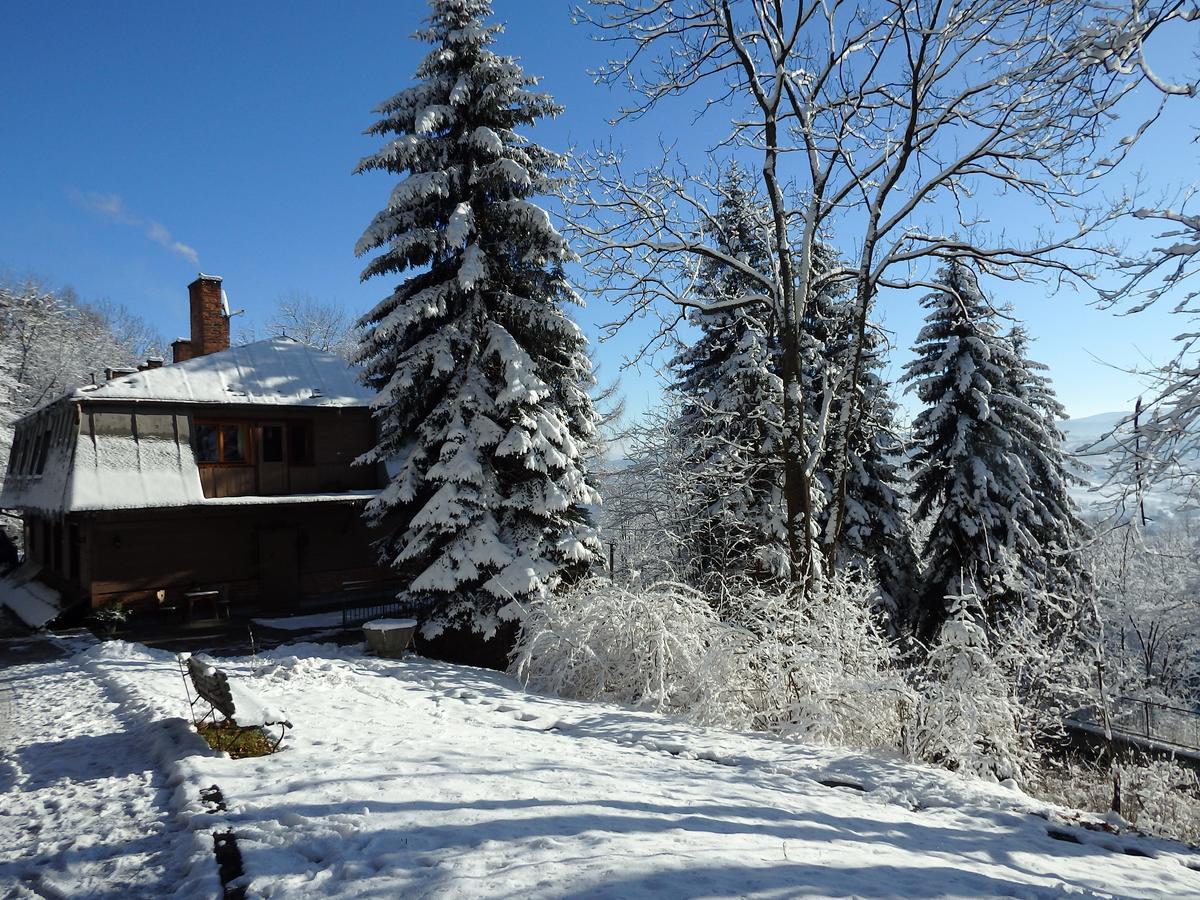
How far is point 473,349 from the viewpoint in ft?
44.9

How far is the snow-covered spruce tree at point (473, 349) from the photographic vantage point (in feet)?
42.3

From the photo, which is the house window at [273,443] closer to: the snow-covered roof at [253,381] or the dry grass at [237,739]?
the snow-covered roof at [253,381]

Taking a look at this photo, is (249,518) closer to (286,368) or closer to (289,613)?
(289,613)

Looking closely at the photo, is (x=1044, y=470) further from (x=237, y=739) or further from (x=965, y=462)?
(x=237, y=739)

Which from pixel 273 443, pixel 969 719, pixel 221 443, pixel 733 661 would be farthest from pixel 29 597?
pixel 969 719

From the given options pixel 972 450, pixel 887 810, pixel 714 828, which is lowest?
pixel 887 810

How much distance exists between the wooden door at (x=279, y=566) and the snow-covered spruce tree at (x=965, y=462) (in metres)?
17.5

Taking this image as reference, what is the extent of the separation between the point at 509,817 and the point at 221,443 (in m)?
16.4

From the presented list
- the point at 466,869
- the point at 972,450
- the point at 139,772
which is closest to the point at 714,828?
the point at 466,869

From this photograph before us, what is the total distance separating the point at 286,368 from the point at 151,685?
39.8 ft

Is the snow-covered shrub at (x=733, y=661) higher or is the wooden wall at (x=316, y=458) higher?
the wooden wall at (x=316, y=458)

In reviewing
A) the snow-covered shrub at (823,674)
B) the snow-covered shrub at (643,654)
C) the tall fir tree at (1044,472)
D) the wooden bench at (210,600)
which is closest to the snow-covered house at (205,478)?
the wooden bench at (210,600)

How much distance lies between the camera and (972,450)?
758 inches

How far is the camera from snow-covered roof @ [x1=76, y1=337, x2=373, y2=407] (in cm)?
1669
